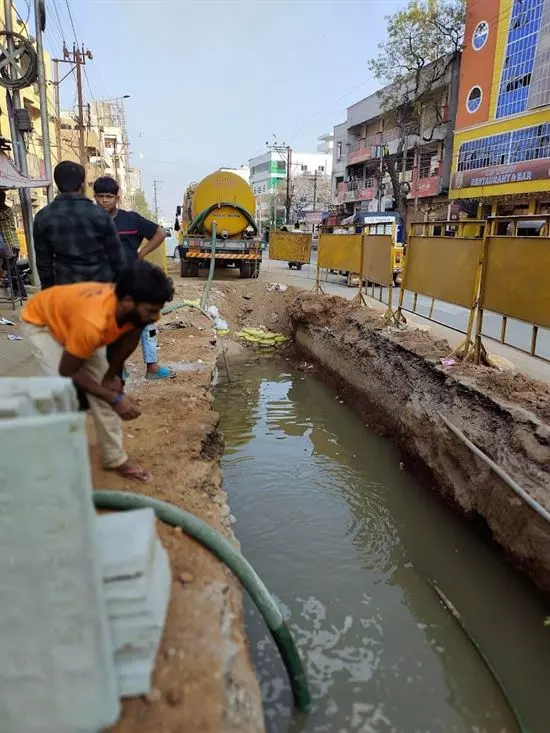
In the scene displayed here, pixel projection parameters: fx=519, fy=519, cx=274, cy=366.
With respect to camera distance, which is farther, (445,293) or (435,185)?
(435,185)

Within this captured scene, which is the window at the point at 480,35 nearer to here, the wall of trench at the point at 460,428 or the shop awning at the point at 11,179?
the wall of trench at the point at 460,428

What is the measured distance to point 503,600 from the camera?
147 inches

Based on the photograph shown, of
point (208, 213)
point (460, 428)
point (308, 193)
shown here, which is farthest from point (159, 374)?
point (308, 193)

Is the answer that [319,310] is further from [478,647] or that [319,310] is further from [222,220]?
[478,647]

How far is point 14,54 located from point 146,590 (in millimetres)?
10749

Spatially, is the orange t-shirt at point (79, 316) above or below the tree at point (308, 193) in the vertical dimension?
below

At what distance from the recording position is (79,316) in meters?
2.23

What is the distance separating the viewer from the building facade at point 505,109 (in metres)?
20.8

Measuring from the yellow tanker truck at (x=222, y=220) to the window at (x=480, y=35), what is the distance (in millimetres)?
16732

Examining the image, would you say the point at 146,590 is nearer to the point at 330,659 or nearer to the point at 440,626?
the point at 330,659

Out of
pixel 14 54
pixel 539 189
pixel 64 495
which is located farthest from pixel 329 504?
pixel 539 189

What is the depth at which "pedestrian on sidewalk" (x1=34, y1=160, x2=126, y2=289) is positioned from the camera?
10.4ft

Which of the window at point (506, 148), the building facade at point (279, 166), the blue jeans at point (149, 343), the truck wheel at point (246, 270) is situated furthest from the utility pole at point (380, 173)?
the building facade at point (279, 166)

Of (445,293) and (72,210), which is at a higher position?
(72,210)
